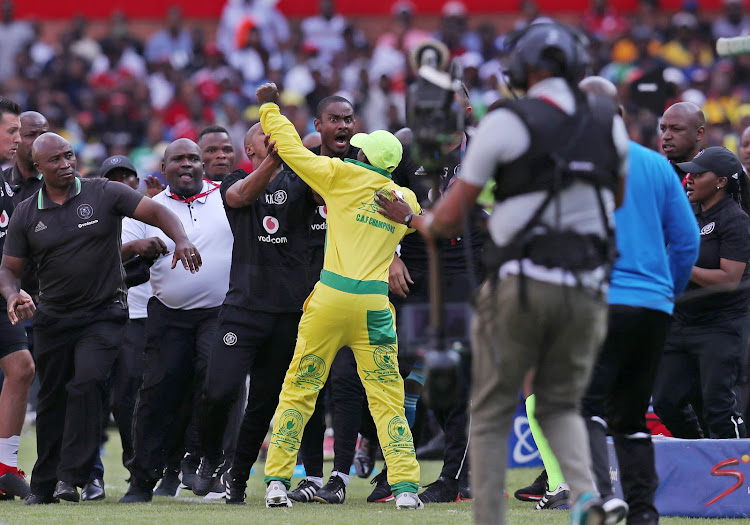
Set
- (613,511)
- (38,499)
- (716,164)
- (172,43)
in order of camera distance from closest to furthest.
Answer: (613,511)
(38,499)
(716,164)
(172,43)

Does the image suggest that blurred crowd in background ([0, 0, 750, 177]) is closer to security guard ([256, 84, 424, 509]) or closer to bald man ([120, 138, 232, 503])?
bald man ([120, 138, 232, 503])

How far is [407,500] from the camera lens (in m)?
7.44

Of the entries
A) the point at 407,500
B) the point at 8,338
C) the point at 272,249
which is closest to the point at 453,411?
the point at 407,500

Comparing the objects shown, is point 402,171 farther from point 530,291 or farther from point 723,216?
point 530,291

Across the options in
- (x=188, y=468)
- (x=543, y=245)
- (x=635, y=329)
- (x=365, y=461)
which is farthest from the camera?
(x=365, y=461)

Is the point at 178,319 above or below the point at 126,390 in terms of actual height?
above

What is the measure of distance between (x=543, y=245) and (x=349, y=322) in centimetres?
273

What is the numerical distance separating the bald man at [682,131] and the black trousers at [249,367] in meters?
2.93

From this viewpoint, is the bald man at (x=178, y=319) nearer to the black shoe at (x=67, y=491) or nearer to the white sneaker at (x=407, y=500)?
the black shoe at (x=67, y=491)

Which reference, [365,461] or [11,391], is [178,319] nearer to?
[11,391]

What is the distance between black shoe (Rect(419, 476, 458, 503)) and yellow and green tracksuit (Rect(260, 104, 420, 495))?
561 millimetres

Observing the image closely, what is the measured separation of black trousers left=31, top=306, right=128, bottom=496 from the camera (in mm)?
7750

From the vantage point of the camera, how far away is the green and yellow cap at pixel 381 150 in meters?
7.53

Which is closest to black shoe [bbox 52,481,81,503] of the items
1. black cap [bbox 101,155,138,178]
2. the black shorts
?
the black shorts
